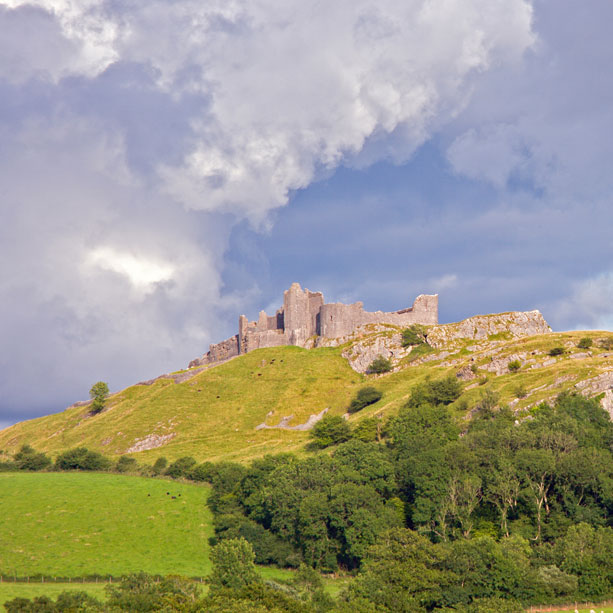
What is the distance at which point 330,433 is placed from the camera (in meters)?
118

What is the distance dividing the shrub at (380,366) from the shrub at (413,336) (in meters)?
9.30

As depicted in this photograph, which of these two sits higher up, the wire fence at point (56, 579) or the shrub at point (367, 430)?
the shrub at point (367, 430)

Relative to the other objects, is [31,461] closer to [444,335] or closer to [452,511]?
[452,511]

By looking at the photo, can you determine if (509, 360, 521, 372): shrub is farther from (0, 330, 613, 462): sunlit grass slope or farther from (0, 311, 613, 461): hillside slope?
(0, 330, 613, 462): sunlit grass slope

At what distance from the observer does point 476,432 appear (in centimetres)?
9144

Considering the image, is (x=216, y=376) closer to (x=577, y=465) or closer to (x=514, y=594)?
(x=577, y=465)

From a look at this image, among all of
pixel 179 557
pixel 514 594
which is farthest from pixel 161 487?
pixel 514 594

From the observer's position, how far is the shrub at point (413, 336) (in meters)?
174

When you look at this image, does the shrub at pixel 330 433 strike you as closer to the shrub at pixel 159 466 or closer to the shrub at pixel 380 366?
the shrub at pixel 159 466

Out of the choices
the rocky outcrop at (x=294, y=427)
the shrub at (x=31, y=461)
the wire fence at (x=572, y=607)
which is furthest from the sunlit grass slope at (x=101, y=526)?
the rocky outcrop at (x=294, y=427)

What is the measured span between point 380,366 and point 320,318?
31.9m

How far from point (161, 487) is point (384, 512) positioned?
41630 mm

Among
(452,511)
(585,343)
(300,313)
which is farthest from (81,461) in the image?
(585,343)

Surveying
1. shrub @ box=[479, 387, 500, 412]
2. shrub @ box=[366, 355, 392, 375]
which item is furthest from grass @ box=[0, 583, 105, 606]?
shrub @ box=[366, 355, 392, 375]
